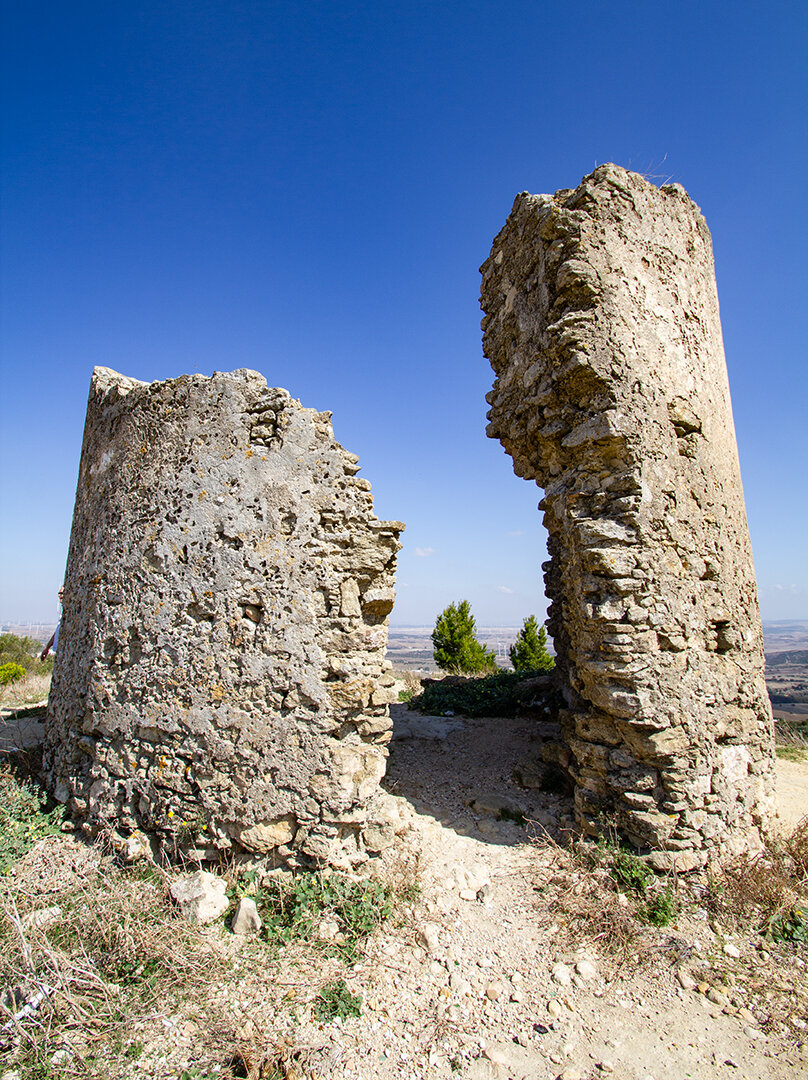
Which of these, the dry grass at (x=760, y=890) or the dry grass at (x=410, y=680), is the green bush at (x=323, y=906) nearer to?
the dry grass at (x=760, y=890)

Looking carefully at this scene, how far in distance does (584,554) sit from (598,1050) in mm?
3432

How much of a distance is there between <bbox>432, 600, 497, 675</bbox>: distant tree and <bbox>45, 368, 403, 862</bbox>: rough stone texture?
1505 cm

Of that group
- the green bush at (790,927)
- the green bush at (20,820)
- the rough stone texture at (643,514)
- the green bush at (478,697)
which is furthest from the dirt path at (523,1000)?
the green bush at (478,697)

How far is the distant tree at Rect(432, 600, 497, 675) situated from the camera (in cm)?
1948

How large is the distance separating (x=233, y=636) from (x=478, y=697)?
6.65m

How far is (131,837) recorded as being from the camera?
4.29 metres

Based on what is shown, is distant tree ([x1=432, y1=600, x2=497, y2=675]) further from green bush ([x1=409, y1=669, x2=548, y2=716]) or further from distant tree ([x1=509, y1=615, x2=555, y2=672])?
Answer: green bush ([x1=409, y1=669, x2=548, y2=716])

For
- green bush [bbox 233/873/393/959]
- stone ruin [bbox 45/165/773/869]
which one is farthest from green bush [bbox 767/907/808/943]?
green bush [bbox 233/873/393/959]

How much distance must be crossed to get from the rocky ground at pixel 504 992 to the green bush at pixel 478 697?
175 inches

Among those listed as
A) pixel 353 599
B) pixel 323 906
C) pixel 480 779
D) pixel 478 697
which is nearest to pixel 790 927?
pixel 480 779

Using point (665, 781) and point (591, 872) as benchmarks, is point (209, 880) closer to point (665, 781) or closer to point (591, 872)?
point (591, 872)

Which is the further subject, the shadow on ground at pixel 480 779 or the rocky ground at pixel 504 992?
the shadow on ground at pixel 480 779

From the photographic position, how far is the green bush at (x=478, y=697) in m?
9.30

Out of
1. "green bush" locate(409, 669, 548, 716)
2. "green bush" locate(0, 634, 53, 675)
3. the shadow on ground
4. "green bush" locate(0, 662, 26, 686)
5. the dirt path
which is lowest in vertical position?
the dirt path
